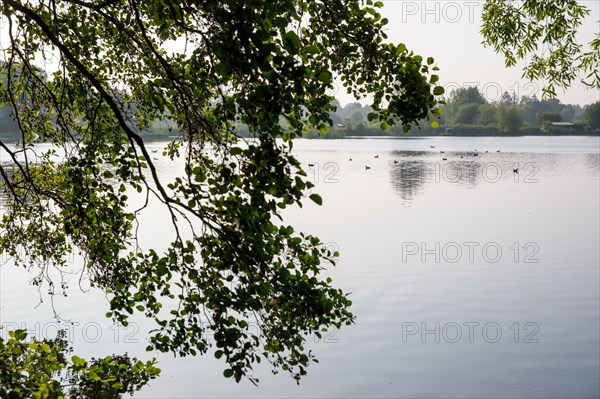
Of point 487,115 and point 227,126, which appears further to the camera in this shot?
point 487,115

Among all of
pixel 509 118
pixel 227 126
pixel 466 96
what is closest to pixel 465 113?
pixel 466 96

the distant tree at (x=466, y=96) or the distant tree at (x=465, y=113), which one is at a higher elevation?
the distant tree at (x=466, y=96)

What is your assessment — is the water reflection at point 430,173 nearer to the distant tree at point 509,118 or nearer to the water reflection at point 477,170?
the water reflection at point 477,170

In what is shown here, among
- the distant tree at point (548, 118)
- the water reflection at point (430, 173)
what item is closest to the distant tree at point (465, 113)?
the distant tree at point (548, 118)

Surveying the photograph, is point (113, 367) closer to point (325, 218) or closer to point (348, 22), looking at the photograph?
point (348, 22)

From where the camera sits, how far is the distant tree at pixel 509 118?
165 meters

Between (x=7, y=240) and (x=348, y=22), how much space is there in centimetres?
639

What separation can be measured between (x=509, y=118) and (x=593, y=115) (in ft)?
58.9

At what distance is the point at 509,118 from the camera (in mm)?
164375

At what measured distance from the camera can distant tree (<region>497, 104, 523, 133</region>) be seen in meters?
165

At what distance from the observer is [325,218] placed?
3516cm

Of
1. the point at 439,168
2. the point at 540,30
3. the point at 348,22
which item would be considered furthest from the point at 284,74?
the point at 439,168

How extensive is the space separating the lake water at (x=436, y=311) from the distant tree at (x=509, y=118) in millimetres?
130445

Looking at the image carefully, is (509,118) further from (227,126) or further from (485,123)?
(227,126)
